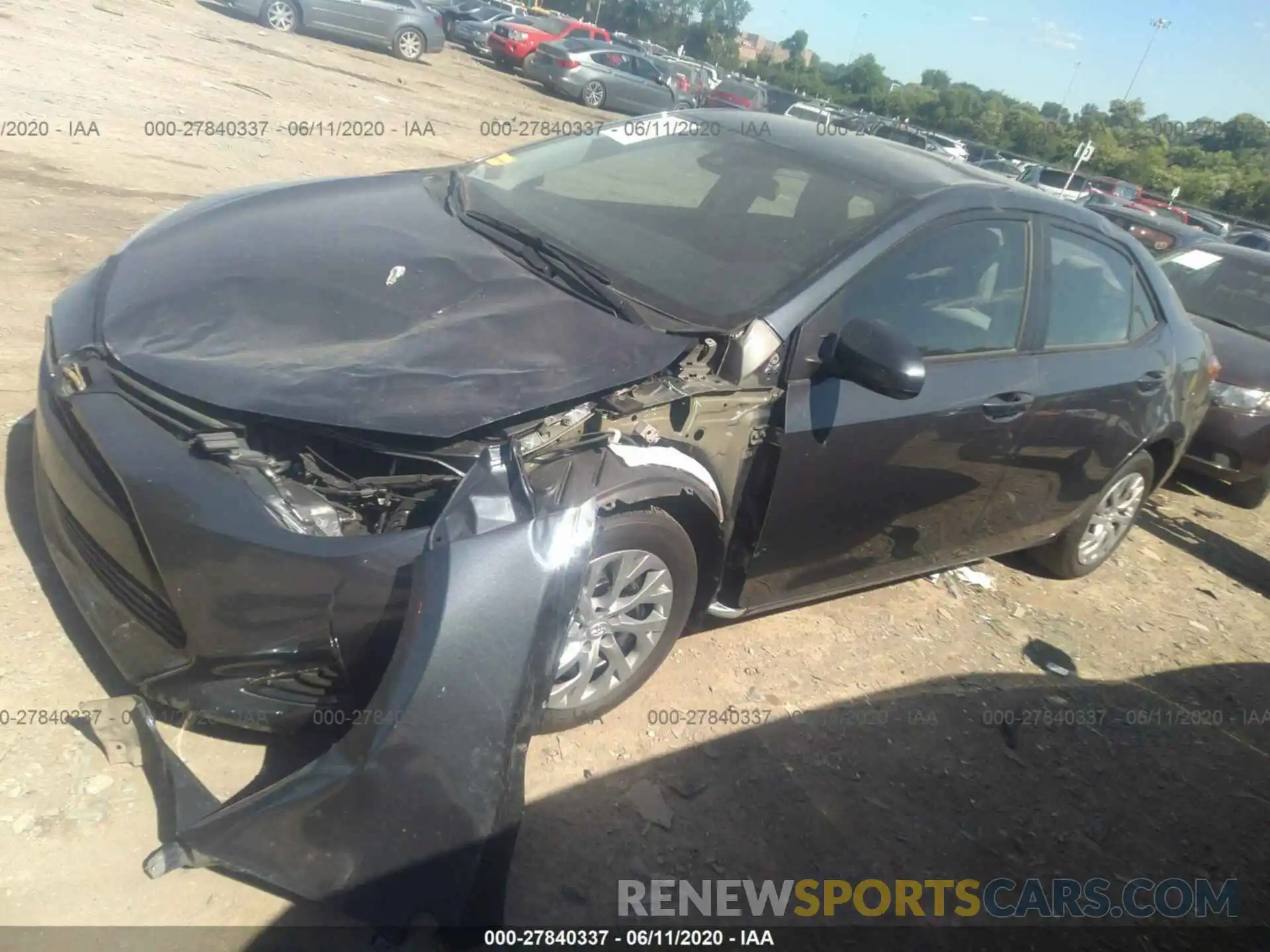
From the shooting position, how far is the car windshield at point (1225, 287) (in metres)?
7.39

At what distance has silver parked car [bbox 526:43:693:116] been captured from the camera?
70.0 ft

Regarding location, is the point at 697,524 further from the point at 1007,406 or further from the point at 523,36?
the point at 523,36

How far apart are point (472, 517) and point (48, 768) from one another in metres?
1.30

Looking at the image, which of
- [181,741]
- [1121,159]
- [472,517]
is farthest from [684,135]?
[1121,159]

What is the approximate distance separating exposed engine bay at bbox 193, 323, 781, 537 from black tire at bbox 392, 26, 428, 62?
1947cm

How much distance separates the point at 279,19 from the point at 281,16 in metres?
0.06

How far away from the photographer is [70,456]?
2.59m

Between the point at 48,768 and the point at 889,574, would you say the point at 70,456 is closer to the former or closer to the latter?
the point at 48,768

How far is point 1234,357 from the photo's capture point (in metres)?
6.75

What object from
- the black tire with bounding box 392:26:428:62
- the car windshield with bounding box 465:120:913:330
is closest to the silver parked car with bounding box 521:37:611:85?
the black tire with bounding box 392:26:428:62

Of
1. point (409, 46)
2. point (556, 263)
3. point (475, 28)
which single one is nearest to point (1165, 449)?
point (556, 263)

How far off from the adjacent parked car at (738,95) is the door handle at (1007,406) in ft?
63.7

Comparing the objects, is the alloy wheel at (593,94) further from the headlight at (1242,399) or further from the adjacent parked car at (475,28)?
the headlight at (1242,399)

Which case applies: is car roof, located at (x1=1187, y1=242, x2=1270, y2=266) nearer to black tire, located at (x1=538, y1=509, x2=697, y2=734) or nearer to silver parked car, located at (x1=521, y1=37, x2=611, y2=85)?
black tire, located at (x1=538, y1=509, x2=697, y2=734)
